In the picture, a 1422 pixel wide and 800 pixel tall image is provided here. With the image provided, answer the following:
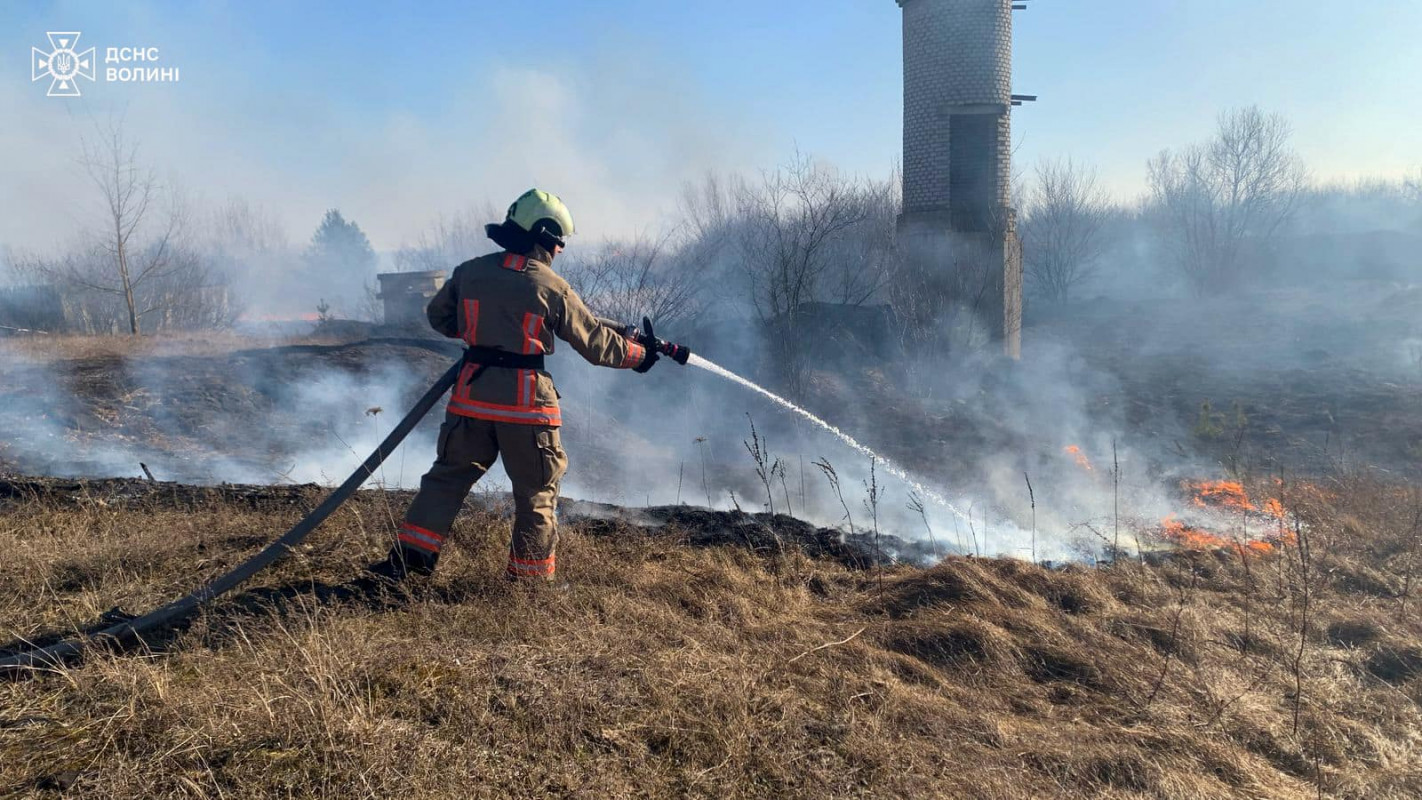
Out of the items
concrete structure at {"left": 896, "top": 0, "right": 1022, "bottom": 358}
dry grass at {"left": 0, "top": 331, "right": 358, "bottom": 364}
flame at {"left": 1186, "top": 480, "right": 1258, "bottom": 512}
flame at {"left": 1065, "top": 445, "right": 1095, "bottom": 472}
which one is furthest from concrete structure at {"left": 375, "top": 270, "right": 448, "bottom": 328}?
flame at {"left": 1186, "top": 480, "right": 1258, "bottom": 512}

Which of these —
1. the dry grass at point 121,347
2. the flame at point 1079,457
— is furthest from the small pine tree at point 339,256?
the flame at point 1079,457

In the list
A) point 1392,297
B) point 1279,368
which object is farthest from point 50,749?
point 1392,297

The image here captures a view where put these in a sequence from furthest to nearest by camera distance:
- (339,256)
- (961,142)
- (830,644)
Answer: (339,256), (961,142), (830,644)

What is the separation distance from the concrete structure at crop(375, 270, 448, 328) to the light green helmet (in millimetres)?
18030

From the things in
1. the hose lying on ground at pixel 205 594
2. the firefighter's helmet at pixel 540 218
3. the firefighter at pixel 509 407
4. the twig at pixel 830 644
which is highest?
the firefighter's helmet at pixel 540 218

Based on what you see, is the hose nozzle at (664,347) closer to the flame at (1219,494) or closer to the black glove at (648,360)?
the black glove at (648,360)

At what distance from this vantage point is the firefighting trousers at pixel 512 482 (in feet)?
11.6

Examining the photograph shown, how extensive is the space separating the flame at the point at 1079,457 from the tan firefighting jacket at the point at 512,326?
27.0 ft

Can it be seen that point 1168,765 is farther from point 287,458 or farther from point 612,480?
point 287,458

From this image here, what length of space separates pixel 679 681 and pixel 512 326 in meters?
1.77

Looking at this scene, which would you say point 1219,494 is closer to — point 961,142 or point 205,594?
point 961,142

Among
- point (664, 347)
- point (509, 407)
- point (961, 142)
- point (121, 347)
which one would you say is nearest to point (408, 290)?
point (121, 347)

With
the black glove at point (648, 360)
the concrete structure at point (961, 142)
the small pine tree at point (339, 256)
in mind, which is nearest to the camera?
the black glove at point (648, 360)

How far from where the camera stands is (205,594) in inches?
Result: 124
